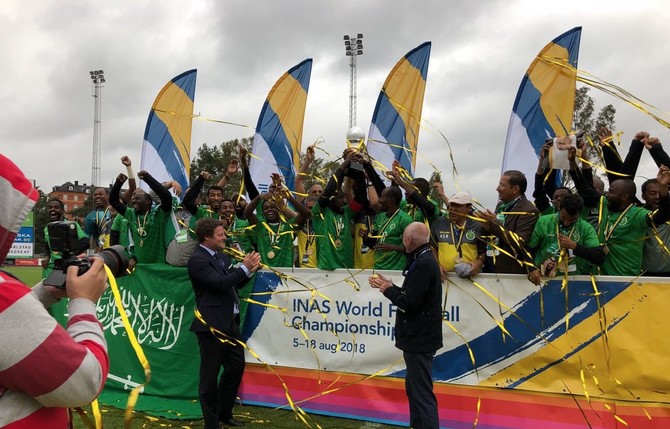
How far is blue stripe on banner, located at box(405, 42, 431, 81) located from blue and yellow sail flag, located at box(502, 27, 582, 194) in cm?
254

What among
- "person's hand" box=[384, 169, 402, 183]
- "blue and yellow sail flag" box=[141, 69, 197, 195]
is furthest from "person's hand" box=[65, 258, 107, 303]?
"blue and yellow sail flag" box=[141, 69, 197, 195]

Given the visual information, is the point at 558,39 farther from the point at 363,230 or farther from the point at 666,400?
the point at 666,400

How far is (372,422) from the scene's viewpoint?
19.6 feet

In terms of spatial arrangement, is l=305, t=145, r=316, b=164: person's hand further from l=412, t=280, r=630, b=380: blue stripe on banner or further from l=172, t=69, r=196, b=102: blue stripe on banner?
l=172, t=69, r=196, b=102: blue stripe on banner

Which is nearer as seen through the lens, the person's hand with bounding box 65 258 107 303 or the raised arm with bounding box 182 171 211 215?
the person's hand with bounding box 65 258 107 303

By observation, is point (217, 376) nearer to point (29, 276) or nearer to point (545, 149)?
point (545, 149)

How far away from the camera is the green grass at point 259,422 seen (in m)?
5.91

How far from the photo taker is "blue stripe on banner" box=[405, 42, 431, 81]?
11.3 m

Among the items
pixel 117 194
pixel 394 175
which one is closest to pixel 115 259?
pixel 394 175

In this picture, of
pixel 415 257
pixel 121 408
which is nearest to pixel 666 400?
pixel 415 257

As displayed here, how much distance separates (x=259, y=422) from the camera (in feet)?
19.9

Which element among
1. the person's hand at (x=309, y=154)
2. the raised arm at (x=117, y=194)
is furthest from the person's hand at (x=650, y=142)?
the raised arm at (x=117, y=194)

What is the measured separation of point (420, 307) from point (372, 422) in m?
1.78

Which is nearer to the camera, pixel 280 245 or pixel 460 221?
pixel 460 221
